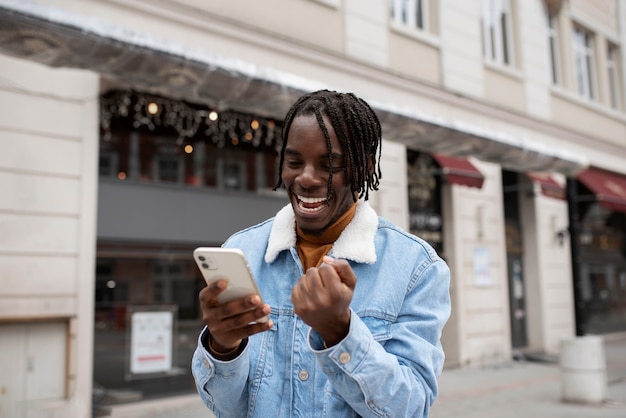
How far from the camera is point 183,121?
7875 millimetres

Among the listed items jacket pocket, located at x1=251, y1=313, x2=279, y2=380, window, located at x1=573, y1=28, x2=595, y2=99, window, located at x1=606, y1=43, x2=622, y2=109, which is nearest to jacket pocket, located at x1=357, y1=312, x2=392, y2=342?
jacket pocket, located at x1=251, y1=313, x2=279, y2=380

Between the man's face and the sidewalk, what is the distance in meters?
6.03

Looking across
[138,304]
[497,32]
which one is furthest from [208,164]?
[497,32]

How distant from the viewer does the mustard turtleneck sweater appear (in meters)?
1.66

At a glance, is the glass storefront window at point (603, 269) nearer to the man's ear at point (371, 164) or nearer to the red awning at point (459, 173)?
the red awning at point (459, 173)

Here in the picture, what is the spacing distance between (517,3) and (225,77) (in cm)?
1018

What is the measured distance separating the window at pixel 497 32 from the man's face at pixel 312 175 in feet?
38.9

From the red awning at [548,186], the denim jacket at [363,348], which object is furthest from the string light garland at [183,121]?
the denim jacket at [363,348]

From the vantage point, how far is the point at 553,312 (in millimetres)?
13070

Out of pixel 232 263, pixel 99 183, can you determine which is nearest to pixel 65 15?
pixel 99 183

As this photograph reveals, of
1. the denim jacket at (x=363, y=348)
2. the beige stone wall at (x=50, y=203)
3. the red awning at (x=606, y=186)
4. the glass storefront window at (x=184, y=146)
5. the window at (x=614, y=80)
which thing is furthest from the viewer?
the window at (x=614, y=80)

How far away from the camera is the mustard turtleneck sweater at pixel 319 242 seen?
1.66 m

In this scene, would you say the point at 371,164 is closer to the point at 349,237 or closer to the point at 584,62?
the point at 349,237

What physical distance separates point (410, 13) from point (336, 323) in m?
10.9
